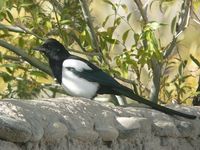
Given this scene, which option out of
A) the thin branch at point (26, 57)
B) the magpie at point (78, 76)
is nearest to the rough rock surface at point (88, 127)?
the magpie at point (78, 76)

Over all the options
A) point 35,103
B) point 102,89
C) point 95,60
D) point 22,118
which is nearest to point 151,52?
point 102,89

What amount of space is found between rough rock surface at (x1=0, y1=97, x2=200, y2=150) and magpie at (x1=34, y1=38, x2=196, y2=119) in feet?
1.49

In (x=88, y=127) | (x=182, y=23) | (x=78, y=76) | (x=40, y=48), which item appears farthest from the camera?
(x=182, y=23)

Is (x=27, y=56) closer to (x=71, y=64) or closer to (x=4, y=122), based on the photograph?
(x=71, y=64)

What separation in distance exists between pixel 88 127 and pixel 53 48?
64.9 inches

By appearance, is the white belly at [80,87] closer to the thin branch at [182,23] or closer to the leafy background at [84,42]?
the leafy background at [84,42]

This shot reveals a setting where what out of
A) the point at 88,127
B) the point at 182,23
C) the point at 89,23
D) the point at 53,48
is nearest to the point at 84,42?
the point at 89,23

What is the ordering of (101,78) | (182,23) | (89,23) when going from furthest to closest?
1. (182,23)
2. (89,23)
3. (101,78)

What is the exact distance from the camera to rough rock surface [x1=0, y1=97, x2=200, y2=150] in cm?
303

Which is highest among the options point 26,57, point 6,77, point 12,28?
point 12,28

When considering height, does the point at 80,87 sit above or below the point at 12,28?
below

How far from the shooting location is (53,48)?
201 inches

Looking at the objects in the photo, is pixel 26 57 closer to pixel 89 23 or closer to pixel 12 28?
pixel 12 28

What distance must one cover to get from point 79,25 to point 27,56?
1.65ft
